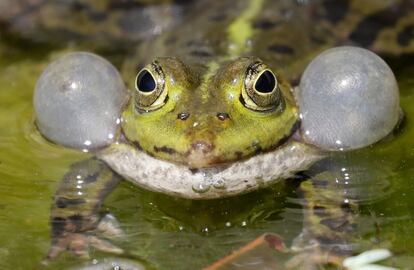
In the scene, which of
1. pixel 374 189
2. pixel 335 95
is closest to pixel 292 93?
pixel 335 95

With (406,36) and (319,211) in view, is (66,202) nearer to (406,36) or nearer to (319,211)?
(319,211)

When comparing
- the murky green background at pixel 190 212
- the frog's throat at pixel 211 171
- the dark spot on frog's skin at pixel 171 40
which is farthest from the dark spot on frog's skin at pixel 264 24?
the frog's throat at pixel 211 171

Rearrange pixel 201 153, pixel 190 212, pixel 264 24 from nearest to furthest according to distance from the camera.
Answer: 1. pixel 201 153
2. pixel 190 212
3. pixel 264 24

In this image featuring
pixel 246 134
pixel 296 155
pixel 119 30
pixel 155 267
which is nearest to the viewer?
pixel 155 267

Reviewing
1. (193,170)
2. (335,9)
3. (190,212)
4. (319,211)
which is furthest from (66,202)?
(335,9)

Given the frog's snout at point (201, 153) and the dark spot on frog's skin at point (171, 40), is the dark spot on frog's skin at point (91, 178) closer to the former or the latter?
the frog's snout at point (201, 153)

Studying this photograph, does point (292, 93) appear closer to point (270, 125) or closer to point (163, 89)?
point (270, 125)
